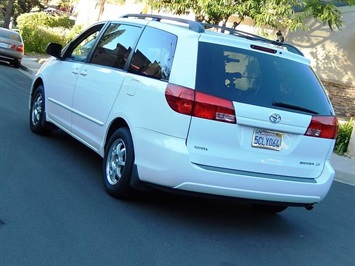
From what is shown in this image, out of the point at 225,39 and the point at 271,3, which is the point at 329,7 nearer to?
the point at 271,3

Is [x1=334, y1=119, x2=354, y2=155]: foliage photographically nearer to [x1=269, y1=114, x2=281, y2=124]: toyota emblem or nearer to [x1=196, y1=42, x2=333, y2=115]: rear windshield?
[x1=196, y1=42, x2=333, y2=115]: rear windshield

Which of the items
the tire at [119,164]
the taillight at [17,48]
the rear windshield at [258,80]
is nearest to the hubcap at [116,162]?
the tire at [119,164]

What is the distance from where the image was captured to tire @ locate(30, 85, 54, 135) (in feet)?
25.0

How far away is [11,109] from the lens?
988 cm

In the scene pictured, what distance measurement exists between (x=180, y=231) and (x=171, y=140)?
847 millimetres

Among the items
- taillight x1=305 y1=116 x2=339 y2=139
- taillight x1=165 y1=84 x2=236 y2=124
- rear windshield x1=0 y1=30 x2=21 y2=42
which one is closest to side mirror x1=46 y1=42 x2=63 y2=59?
taillight x1=165 y1=84 x2=236 y2=124

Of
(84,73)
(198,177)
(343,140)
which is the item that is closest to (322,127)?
(198,177)

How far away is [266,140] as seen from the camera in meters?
4.80

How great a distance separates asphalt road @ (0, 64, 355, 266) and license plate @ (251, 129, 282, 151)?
896 millimetres

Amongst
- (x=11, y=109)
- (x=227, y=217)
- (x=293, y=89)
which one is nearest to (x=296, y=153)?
(x=293, y=89)

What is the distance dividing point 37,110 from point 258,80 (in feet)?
13.1

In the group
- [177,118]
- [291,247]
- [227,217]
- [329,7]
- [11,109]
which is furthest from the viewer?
[329,7]

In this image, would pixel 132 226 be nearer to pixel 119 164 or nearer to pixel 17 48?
pixel 119 164

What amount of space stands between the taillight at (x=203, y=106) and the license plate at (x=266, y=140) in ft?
0.90
